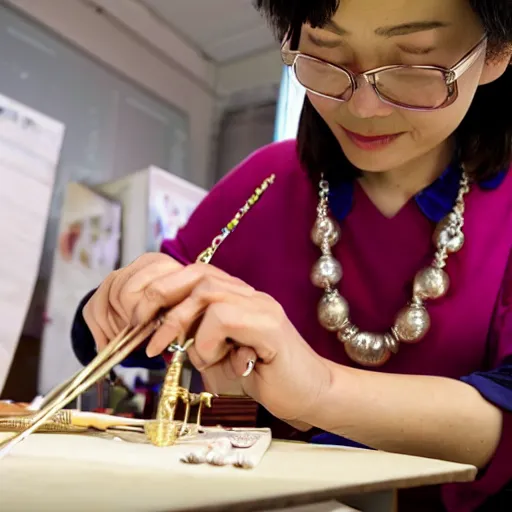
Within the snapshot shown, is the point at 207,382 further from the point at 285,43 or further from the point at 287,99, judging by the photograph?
the point at 287,99

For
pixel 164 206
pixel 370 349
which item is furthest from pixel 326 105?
pixel 164 206

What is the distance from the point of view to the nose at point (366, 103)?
60cm

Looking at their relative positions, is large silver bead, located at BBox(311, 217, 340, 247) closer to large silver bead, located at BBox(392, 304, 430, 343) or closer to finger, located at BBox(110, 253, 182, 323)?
large silver bead, located at BBox(392, 304, 430, 343)

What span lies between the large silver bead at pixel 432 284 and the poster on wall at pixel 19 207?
85 centimetres

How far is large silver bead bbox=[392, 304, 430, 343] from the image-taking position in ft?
2.23

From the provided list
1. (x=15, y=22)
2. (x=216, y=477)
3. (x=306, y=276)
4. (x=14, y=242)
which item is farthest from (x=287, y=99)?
(x=216, y=477)

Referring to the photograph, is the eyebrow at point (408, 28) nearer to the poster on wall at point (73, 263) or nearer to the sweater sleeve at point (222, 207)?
the sweater sleeve at point (222, 207)

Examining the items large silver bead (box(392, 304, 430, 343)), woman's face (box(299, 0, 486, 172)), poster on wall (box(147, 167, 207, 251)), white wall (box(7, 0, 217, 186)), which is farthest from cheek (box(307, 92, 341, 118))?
white wall (box(7, 0, 217, 186))

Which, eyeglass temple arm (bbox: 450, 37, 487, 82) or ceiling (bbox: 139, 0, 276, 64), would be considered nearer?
eyeglass temple arm (bbox: 450, 37, 487, 82)

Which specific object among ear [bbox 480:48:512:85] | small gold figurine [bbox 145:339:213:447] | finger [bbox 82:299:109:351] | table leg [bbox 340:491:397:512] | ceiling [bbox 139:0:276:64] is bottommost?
table leg [bbox 340:491:397:512]

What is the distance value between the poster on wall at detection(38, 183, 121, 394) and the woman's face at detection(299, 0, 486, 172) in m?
0.79

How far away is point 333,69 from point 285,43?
0.32 feet

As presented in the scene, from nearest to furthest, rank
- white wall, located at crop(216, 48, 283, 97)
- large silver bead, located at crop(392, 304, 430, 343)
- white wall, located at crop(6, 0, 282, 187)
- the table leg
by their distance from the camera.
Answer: the table leg
large silver bead, located at crop(392, 304, 430, 343)
white wall, located at crop(6, 0, 282, 187)
white wall, located at crop(216, 48, 283, 97)

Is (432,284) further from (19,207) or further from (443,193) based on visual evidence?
(19,207)
